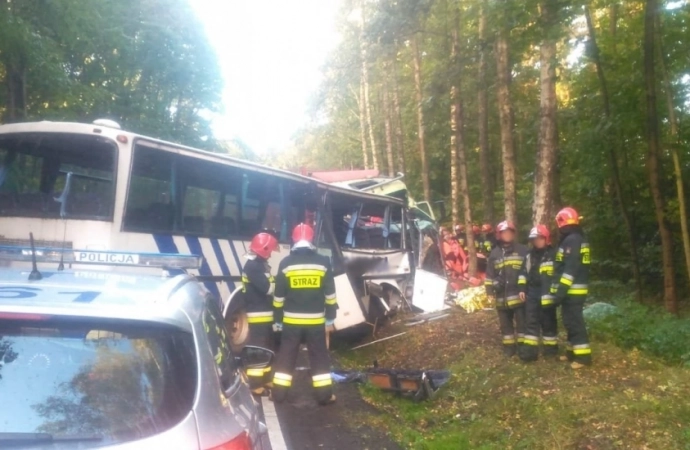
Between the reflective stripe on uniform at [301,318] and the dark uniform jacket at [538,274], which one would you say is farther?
the dark uniform jacket at [538,274]

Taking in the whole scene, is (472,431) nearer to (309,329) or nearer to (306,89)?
(309,329)

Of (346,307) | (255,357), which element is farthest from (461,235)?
(255,357)

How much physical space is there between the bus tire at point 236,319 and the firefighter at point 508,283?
11.1ft

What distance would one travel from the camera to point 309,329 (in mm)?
7781

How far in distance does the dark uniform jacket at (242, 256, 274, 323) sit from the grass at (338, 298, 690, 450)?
61.9 inches

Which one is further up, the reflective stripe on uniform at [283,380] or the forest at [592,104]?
the forest at [592,104]

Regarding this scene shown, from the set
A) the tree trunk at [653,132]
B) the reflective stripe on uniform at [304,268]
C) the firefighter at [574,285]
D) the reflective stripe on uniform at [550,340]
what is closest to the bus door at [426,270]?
the tree trunk at [653,132]

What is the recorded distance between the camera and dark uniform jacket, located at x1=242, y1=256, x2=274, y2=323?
8.21 metres

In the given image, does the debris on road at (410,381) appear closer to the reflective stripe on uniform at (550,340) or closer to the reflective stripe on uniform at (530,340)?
the reflective stripe on uniform at (530,340)

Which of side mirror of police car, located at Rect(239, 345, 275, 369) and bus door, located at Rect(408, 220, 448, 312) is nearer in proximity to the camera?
side mirror of police car, located at Rect(239, 345, 275, 369)

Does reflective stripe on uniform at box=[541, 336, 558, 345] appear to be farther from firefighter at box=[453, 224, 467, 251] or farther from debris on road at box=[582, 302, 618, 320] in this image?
firefighter at box=[453, 224, 467, 251]

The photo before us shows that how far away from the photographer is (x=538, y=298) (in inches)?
342

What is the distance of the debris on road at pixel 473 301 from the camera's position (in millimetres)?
→ 13432

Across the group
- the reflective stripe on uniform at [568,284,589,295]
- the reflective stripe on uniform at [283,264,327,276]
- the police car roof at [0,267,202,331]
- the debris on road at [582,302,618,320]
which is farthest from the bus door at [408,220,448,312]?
the police car roof at [0,267,202,331]
